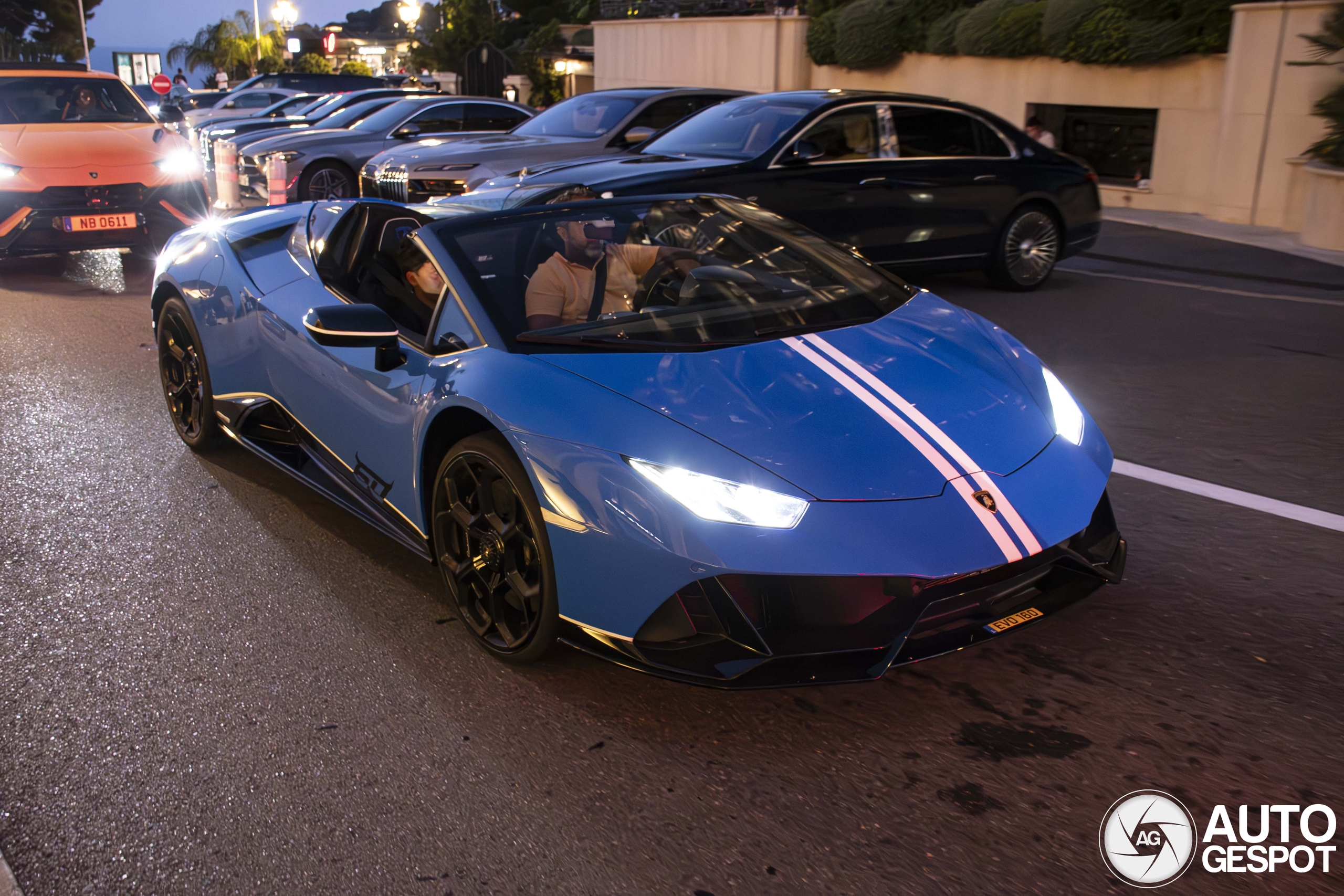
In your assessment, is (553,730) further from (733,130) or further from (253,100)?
(253,100)

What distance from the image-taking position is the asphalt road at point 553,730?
8.07 ft

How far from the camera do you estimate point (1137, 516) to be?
437 cm

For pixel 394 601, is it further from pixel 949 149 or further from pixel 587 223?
pixel 949 149

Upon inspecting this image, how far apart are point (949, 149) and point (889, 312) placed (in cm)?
543

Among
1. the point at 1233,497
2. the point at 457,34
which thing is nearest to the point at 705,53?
the point at 1233,497

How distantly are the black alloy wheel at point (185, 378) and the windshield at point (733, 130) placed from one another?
4.47 m

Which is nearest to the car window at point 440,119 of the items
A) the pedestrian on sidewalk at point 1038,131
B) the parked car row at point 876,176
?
the parked car row at point 876,176

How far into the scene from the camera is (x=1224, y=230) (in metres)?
14.2

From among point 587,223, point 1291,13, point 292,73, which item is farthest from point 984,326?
point 292,73

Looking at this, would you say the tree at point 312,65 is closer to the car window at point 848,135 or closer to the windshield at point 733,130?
the windshield at point 733,130

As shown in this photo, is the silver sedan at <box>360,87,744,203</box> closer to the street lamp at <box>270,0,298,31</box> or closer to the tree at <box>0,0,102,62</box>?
the street lamp at <box>270,0,298,31</box>

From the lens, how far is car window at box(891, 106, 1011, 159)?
8.59 meters

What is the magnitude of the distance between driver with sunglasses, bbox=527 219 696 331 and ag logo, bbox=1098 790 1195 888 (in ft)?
6.76

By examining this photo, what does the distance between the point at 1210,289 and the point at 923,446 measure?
8.02 m
